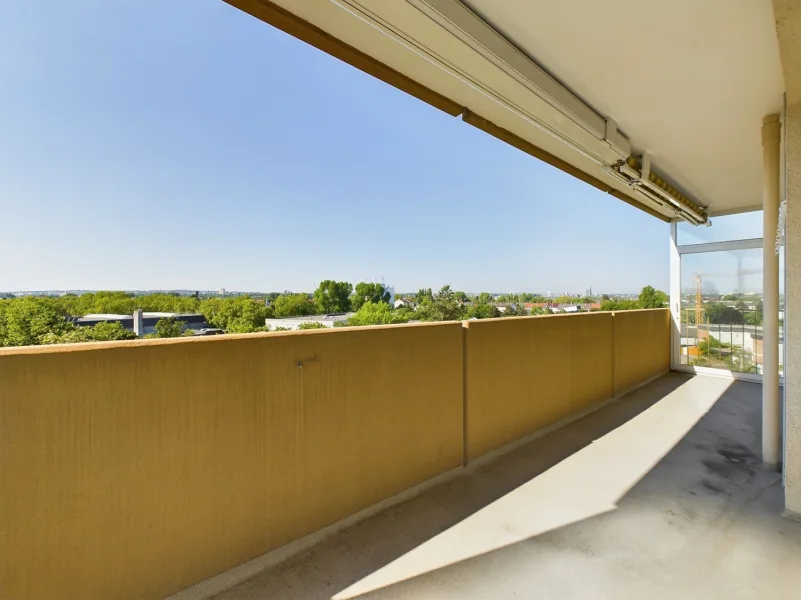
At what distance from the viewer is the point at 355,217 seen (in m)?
37.6

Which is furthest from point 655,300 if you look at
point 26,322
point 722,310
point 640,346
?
point 26,322

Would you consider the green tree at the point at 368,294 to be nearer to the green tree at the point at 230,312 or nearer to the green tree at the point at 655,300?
the green tree at the point at 230,312

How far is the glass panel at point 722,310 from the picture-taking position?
539 centimetres

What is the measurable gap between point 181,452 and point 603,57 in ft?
9.54

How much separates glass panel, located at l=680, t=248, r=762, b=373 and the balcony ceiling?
3.33 meters

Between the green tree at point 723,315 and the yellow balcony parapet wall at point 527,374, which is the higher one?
the green tree at point 723,315

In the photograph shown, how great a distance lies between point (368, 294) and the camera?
4250cm

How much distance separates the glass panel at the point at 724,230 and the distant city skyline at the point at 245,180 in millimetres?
370

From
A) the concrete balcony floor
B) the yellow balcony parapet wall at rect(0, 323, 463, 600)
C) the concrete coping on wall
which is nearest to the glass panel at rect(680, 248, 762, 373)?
the concrete balcony floor

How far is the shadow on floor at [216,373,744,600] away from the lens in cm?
166

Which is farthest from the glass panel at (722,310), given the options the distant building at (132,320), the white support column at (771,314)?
the distant building at (132,320)

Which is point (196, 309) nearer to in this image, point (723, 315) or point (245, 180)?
point (245, 180)

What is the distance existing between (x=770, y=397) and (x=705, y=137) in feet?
7.24

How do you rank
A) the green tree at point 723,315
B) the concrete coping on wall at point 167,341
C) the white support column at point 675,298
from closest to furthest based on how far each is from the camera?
the concrete coping on wall at point 167,341, the green tree at point 723,315, the white support column at point 675,298
